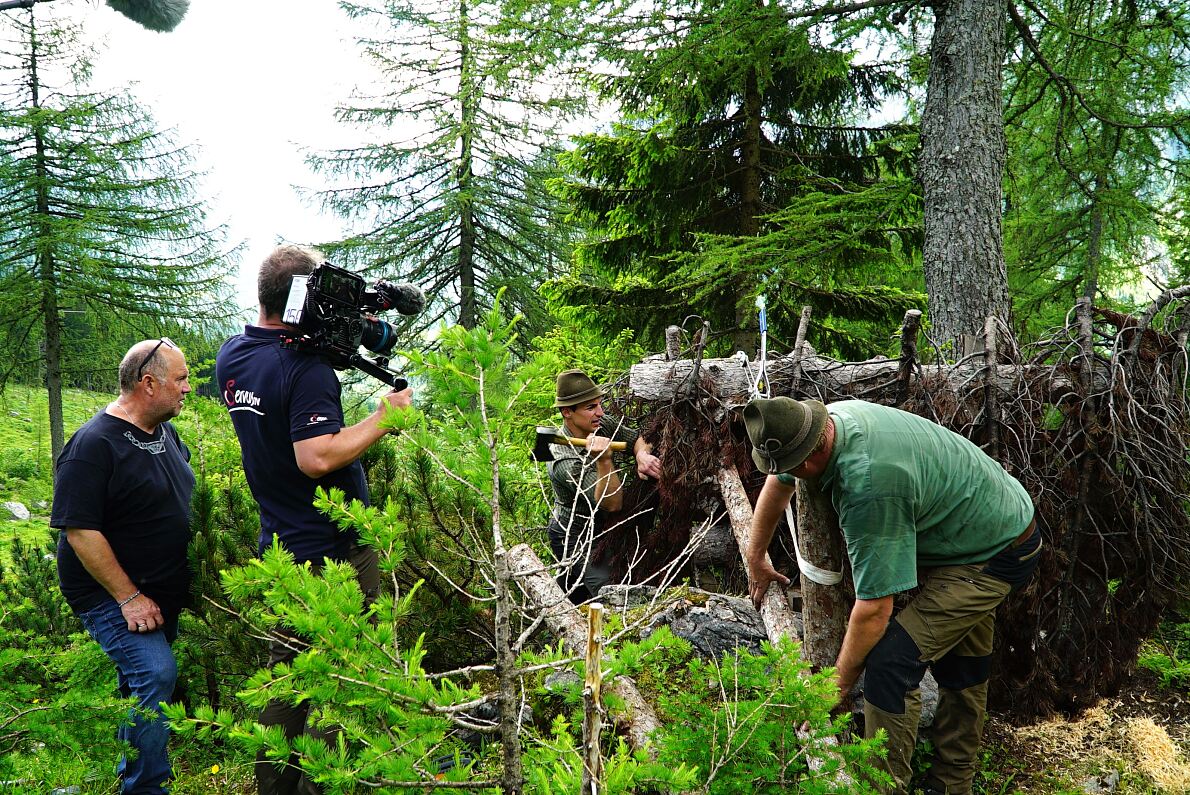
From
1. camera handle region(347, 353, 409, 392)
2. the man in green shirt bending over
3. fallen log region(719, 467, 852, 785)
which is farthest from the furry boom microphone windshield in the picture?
fallen log region(719, 467, 852, 785)

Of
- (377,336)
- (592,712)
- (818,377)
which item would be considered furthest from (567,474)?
(592,712)

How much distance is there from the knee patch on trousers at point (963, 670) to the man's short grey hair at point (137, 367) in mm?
4026

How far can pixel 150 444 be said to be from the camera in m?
3.27

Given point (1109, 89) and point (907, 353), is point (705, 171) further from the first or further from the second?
point (907, 353)

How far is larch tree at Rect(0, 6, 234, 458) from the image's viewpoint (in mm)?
12320

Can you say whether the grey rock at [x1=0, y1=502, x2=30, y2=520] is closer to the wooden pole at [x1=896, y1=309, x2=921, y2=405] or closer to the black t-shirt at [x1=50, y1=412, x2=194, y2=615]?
the black t-shirt at [x1=50, y1=412, x2=194, y2=615]

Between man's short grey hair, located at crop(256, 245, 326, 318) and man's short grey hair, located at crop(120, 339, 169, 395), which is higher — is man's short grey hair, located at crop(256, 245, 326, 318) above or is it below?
above

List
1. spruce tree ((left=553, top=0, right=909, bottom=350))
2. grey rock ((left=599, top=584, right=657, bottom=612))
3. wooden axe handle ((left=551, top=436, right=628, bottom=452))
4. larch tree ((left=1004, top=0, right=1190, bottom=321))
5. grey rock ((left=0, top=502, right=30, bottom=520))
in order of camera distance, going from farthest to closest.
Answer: grey rock ((left=0, top=502, right=30, bottom=520)) < spruce tree ((left=553, top=0, right=909, bottom=350)) < larch tree ((left=1004, top=0, right=1190, bottom=321)) < grey rock ((left=599, top=584, right=657, bottom=612)) < wooden axe handle ((left=551, top=436, right=628, bottom=452))

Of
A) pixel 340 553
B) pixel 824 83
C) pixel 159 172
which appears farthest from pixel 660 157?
pixel 159 172

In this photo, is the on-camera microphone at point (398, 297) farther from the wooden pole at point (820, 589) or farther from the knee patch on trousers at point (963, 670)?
the knee patch on trousers at point (963, 670)

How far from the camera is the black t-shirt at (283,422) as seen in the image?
266 centimetres

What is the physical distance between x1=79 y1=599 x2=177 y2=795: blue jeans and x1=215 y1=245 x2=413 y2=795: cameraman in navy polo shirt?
1.99 ft

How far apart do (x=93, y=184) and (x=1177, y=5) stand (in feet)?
55.0

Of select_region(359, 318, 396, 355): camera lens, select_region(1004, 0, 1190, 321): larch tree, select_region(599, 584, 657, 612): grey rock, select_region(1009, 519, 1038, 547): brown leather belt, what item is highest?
select_region(1004, 0, 1190, 321): larch tree
